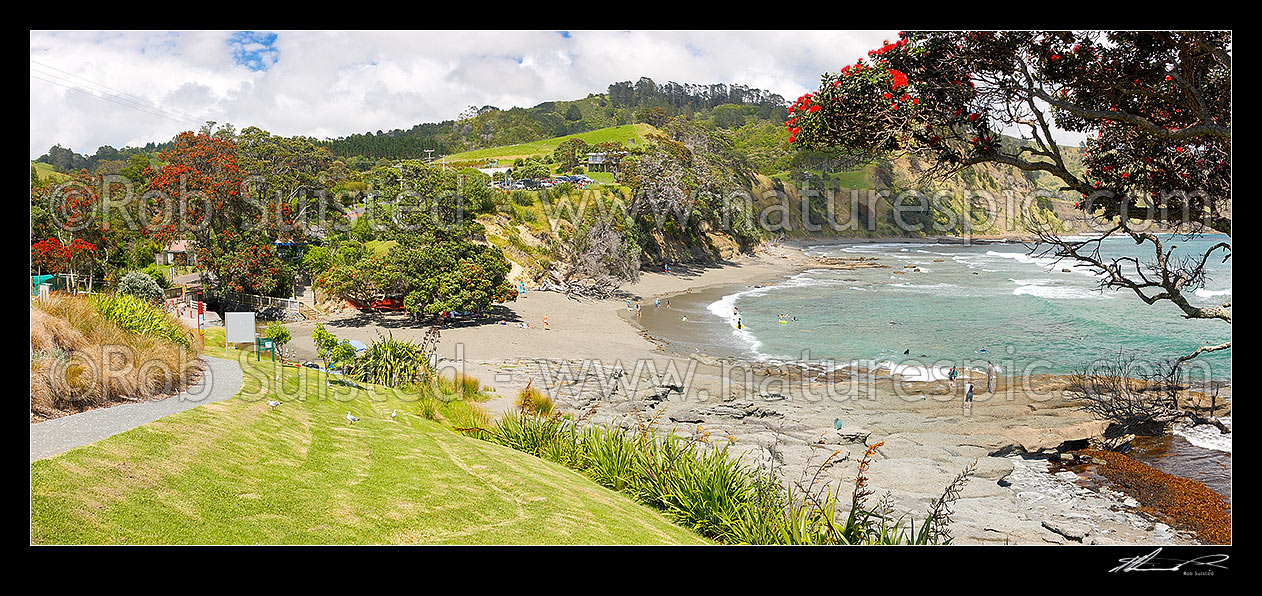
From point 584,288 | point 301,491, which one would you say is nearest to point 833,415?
point 301,491

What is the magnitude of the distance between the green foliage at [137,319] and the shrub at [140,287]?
44.6ft

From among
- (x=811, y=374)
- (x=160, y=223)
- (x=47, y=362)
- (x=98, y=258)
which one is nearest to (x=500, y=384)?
(x=811, y=374)

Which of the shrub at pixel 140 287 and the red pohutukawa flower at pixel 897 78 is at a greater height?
the red pohutukawa flower at pixel 897 78

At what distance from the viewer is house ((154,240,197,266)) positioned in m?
35.7

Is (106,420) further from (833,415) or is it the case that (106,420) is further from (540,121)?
(540,121)

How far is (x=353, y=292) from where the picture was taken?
32469 millimetres

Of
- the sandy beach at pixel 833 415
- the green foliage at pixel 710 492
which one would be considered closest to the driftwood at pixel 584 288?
the sandy beach at pixel 833 415

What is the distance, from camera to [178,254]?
3978 cm

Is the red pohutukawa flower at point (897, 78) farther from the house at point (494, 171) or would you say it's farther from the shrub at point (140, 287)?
the house at point (494, 171)

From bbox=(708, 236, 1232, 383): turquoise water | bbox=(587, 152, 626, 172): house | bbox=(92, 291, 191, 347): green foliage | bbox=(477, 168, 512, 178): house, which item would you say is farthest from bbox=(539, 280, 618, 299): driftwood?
bbox=(477, 168, 512, 178): house

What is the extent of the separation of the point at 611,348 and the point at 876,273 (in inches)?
1484

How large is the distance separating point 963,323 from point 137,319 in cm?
3368
